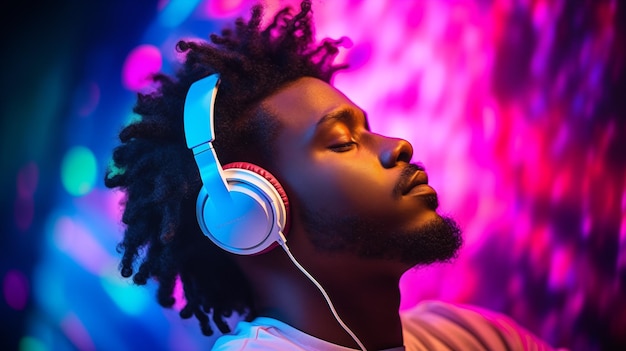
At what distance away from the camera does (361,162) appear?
106cm

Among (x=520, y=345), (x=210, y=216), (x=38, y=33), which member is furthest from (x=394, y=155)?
(x=38, y=33)

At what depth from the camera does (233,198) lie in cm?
95

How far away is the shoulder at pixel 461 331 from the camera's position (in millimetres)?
1204

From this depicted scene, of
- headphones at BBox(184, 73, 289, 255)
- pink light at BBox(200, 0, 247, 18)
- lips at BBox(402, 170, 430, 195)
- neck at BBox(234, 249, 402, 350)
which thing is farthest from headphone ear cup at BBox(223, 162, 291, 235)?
pink light at BBox(200, 0, 247, 18)

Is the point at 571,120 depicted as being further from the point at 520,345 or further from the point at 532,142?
the point at 520,345

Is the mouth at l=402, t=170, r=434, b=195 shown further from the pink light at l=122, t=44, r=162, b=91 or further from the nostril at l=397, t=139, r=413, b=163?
the pink light at l=122, t=44, r=162, b=91

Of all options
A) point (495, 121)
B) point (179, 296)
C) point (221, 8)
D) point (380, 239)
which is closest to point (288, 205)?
point (380, 239)

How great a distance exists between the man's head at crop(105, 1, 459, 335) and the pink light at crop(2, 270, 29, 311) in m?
0.20

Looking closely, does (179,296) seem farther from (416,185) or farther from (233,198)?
(416,185)

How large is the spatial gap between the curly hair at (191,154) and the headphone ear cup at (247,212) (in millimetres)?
97

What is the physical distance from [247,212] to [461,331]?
568mm

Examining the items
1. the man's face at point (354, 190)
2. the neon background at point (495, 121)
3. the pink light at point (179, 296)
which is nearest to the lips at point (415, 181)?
the man's face at point (354, 190)

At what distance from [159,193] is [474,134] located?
890mm

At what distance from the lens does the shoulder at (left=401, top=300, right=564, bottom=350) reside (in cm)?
120
